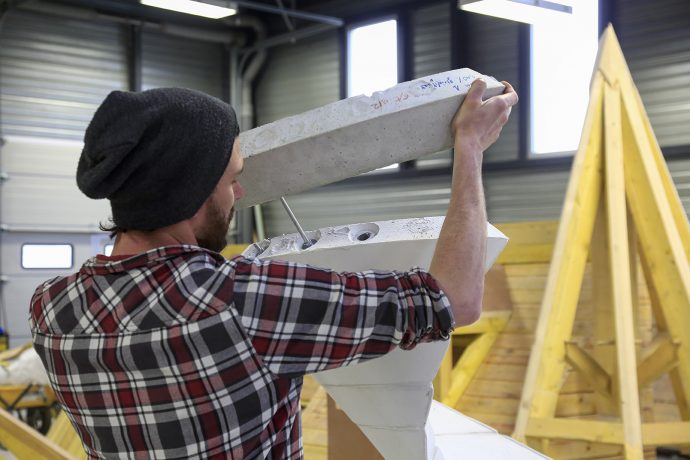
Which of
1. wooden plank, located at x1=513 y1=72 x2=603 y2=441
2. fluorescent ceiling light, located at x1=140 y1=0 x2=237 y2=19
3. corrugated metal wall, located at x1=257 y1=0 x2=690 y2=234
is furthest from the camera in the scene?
corrugated metal wall, located at x1=257 y1=0 x2=690 y2=234

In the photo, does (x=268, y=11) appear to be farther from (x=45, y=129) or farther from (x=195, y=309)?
(x=195, y=309)

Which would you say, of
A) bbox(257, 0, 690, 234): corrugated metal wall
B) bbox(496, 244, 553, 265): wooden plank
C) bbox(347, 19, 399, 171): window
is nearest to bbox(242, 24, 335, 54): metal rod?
bbox(257, 0, 690, 234): corrugated metal wall

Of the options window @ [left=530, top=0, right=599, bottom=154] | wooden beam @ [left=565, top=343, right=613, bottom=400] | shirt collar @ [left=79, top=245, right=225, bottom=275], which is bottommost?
wooden beam @ [left=565, top=343, right=613, bottom=400]

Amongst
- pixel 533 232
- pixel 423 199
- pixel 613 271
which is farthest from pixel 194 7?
pixel 613 271

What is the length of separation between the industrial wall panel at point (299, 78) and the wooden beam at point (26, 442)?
726 centimetres

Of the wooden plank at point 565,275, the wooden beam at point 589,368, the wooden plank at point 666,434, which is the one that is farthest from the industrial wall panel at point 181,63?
the wooden plank at point 666,434

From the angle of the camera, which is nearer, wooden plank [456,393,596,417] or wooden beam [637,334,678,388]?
wooden beam [637,334,678,388]

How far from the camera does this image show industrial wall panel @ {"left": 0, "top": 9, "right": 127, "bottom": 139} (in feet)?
28.6

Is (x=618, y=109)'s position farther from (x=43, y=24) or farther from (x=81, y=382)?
(x=43, y=24)

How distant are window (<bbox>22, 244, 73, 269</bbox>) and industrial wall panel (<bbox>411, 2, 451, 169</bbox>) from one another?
13.9ft

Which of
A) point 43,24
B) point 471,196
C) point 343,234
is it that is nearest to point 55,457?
point 343,234

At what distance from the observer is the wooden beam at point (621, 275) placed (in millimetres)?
3346

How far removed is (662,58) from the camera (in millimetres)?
6797

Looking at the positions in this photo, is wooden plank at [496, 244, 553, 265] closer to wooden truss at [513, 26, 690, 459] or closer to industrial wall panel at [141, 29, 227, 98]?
wooden truss at [513, 26, 690, 459]
